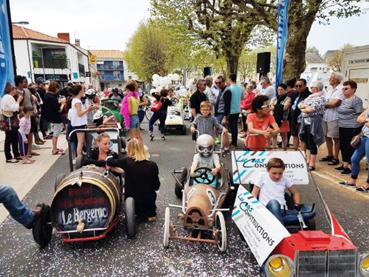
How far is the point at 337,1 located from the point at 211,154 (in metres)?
9.03

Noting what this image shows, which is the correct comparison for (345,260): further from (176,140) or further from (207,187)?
(176,140)

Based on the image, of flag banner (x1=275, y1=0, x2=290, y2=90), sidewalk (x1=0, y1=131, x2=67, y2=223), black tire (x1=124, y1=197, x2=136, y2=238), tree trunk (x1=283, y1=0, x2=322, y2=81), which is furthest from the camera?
tree trunk (x1=283, y1=0, x2=322, y2=81)

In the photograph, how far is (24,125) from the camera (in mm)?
7867

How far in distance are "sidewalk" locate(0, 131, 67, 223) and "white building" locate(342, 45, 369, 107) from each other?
7.80 metres

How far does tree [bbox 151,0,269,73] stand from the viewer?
53.0 feet

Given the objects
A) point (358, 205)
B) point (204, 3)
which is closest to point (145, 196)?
point (358, 205)

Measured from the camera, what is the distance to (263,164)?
4578mm

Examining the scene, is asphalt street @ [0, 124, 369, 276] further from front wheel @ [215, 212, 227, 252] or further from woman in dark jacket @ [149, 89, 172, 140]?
woman in dark jacket @ [149, 89, 172, 140]

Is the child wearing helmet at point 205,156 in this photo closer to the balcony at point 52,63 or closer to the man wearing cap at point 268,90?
the man wearing cap at point 268,90

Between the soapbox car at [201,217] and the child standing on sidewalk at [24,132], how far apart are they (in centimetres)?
518

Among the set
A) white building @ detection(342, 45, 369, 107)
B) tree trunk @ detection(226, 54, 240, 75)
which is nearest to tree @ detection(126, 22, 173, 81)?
tree trunk @ detection(226, 54, 240, 75)

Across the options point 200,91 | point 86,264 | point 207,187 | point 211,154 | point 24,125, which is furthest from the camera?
point 200,91

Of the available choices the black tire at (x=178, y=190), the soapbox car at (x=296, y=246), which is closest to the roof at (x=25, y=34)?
the black tire at (x=178, y=190)

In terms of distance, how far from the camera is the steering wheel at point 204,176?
180 inches
